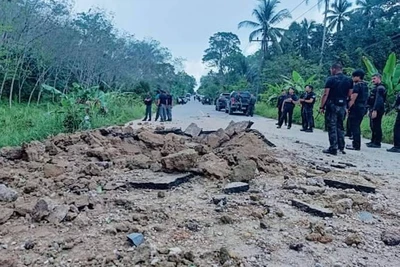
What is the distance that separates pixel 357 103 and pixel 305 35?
38.2 metres

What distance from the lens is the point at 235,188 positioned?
4543 millimetres

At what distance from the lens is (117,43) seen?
3403 cm

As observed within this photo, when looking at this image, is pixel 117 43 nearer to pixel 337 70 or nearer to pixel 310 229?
pixel 337 70

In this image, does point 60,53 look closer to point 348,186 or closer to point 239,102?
point 239,102

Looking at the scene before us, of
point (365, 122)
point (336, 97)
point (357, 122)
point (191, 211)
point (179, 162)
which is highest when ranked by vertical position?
point (336, 97)

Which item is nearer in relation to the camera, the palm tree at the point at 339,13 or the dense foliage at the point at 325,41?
the dense foliage at the point at 325,41

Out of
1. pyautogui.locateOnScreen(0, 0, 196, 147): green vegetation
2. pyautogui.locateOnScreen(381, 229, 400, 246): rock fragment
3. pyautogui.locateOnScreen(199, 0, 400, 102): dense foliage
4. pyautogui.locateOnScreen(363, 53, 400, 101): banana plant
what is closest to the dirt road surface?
pyautogui.locateOnScreen(381, 229, 400, 246): rock fragment

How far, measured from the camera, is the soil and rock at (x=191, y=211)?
9.68 feet

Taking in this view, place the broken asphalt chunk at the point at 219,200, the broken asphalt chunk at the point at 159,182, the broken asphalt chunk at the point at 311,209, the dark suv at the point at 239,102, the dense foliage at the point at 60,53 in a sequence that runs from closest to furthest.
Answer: the broken asphalt chunk at the point at 311,209 < the broken asphalt chunk at the point at 219,200 < the broken asphalt chunk at the point at 159,182 < the dense foliage at the point at 60,53 < the dark suv at the point at 239,102

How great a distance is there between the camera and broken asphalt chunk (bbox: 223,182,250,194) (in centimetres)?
453

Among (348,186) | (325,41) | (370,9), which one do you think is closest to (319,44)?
(325,41)

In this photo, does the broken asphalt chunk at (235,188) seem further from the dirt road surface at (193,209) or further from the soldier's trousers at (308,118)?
the soldier's trousers at (308,118)

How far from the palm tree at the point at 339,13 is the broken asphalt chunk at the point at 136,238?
4304 centimetres

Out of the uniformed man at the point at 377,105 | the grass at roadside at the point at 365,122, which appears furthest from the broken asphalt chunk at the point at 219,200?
the grass at roadside at the point at 365,122
